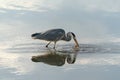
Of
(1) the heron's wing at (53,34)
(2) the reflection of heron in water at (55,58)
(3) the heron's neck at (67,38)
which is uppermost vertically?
(2) the reflection of heron in water at (55,58)

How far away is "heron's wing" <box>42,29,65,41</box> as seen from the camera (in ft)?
41.8

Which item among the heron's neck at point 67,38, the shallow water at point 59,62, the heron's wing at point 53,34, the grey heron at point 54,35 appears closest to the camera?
the shallow water at point 59,62

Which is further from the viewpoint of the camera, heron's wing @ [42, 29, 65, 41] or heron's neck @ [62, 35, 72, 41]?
heron's neck @ [62, 35, 72, 41]

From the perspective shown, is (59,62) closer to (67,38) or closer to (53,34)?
(53,34)

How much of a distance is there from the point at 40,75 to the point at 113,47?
3385 millimetres

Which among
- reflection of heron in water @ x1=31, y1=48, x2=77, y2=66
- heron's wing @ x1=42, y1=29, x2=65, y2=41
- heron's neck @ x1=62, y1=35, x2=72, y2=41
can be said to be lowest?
heron's neck @ x1=62, y1=35, x2=72, y2=41

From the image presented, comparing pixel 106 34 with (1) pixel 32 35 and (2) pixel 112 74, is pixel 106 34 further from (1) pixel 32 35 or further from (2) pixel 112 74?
(2) pixel 112 74

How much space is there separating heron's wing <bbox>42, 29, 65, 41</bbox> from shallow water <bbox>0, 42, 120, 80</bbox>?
0.28 meters

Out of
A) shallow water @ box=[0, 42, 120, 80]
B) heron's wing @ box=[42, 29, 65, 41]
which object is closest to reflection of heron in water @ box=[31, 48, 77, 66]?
shallow water @ box=[0, 42, 120, 80]

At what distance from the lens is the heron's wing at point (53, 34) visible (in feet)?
41.8

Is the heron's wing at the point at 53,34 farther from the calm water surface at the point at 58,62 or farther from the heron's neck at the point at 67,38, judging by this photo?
the calm water surface at the point at 58,62

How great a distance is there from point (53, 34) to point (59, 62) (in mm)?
2826

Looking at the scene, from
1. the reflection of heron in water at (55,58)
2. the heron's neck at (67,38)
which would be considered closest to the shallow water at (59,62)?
the reflection of heron in water at (55,58)

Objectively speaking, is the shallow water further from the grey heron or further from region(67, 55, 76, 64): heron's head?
the grey heron
